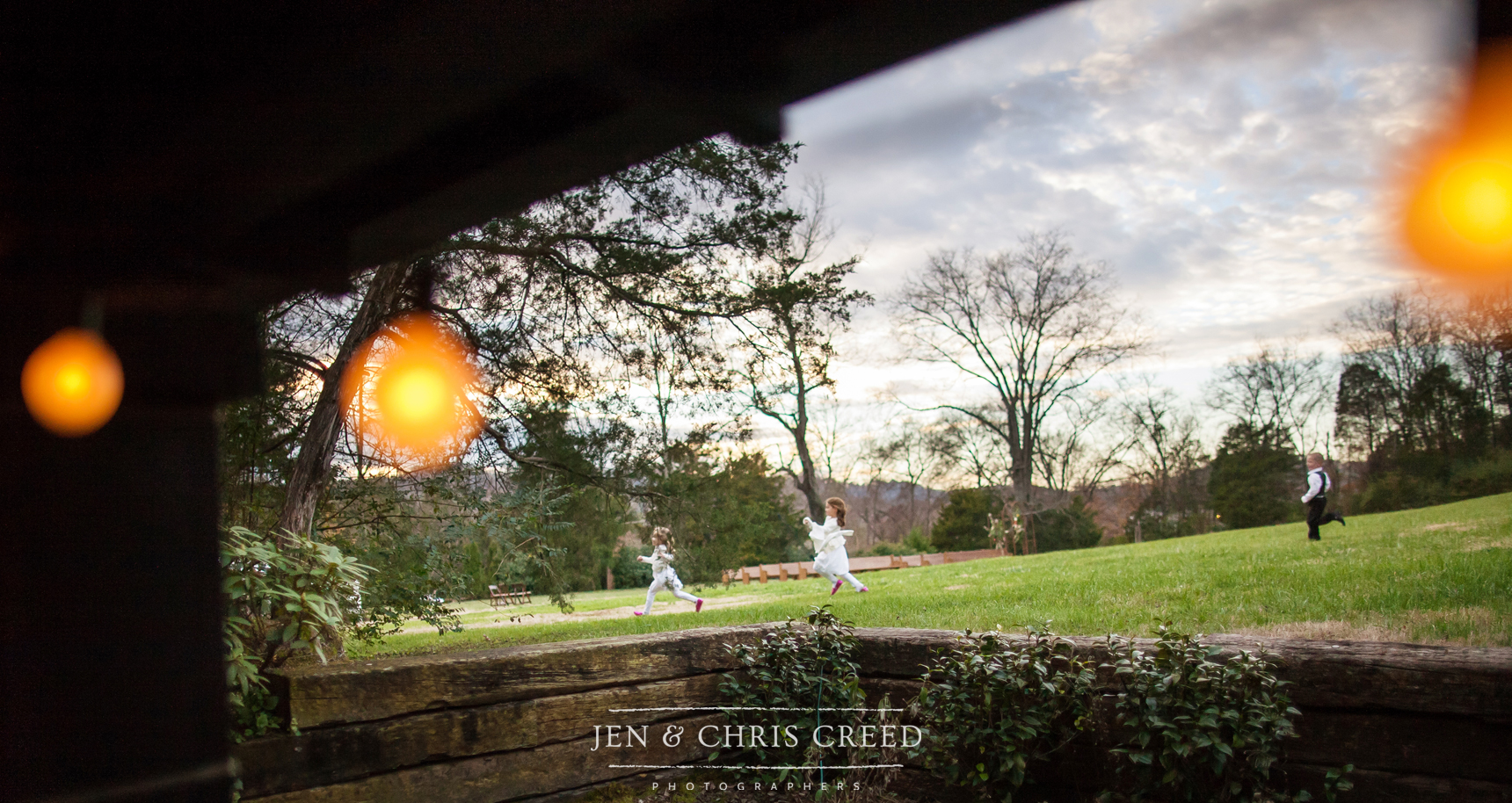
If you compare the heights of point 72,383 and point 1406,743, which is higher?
point 72,383

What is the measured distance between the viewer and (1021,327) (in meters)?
22.8

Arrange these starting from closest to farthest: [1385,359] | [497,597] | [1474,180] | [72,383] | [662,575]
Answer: [1474,180] < [72,383] < [497,597] < [662,575] < [1385,359]

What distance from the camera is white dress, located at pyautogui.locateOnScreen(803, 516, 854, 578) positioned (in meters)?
10.3

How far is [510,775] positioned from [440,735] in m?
0.38

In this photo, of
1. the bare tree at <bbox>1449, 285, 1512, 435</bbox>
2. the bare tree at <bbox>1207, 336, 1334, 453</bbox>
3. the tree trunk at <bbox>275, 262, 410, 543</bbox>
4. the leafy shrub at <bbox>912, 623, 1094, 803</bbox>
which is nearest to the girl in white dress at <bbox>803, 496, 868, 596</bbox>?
the tree trunk at <bbox>275, 262, 410, 543</bbox>

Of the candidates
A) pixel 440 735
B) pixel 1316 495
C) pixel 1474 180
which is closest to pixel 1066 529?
pixel 1316 495

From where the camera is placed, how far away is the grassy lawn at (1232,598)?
4387mm

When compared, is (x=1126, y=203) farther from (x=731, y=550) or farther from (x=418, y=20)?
(x=418, y=20)

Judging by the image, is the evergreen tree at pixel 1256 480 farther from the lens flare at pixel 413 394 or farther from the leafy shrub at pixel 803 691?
the lens flare at pixel 413 394

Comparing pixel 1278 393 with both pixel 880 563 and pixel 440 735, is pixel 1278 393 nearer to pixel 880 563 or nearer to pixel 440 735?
pixel 880 563

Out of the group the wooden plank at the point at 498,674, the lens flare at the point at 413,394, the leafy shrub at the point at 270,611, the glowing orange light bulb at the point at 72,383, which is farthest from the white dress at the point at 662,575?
the glowing orange light bulb at the point at 72,383

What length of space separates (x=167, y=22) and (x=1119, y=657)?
136 inches

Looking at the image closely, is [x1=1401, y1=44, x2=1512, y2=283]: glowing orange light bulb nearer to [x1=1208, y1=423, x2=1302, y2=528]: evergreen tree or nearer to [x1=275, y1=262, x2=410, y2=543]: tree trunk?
[x1=275, y1=262, x2=410, y2=543]: tree trunk

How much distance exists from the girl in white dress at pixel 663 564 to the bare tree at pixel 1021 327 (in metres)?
13.6
